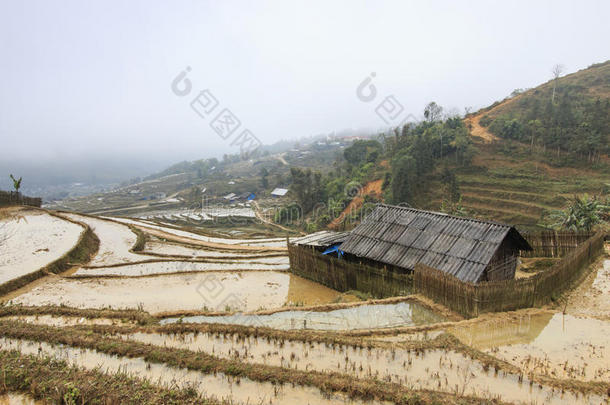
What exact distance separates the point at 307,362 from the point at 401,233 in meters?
7.44

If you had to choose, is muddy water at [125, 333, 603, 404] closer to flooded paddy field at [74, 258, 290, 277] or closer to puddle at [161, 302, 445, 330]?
puddle at [161, 302, 445, 330]

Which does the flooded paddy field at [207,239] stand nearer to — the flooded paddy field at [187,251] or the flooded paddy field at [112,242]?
the flooded paddy field at [112,242]

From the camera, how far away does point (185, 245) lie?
2281 centimetres

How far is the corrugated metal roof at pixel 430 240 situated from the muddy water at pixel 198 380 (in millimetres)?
6687

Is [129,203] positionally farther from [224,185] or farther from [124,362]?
[124,362]

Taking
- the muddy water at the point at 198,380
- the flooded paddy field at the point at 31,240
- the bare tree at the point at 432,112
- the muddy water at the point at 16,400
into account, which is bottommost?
the muddy water at the point at 198,380

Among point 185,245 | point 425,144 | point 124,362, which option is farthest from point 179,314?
point 425,144

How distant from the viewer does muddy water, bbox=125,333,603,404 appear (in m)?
5.85

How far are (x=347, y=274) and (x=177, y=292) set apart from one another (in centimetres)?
654

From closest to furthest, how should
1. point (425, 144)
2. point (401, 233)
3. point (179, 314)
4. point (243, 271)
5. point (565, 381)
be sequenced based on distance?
1. point (565, 381)
2. point (179, 314)
3. point (401, 233)
4. point (243, 271)
5. point (425, 144)

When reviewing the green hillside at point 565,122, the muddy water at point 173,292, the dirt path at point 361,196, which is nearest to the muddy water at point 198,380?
the muddy water at point 173,292

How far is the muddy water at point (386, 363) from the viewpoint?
585cm

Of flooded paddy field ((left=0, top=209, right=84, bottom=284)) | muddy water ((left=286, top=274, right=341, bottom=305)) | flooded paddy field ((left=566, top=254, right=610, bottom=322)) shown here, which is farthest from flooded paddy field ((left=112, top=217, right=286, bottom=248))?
flooded paddy field ((left=566, top=254, right=610, bottom=322))

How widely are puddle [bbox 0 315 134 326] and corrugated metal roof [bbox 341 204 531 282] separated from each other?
8566 mm
